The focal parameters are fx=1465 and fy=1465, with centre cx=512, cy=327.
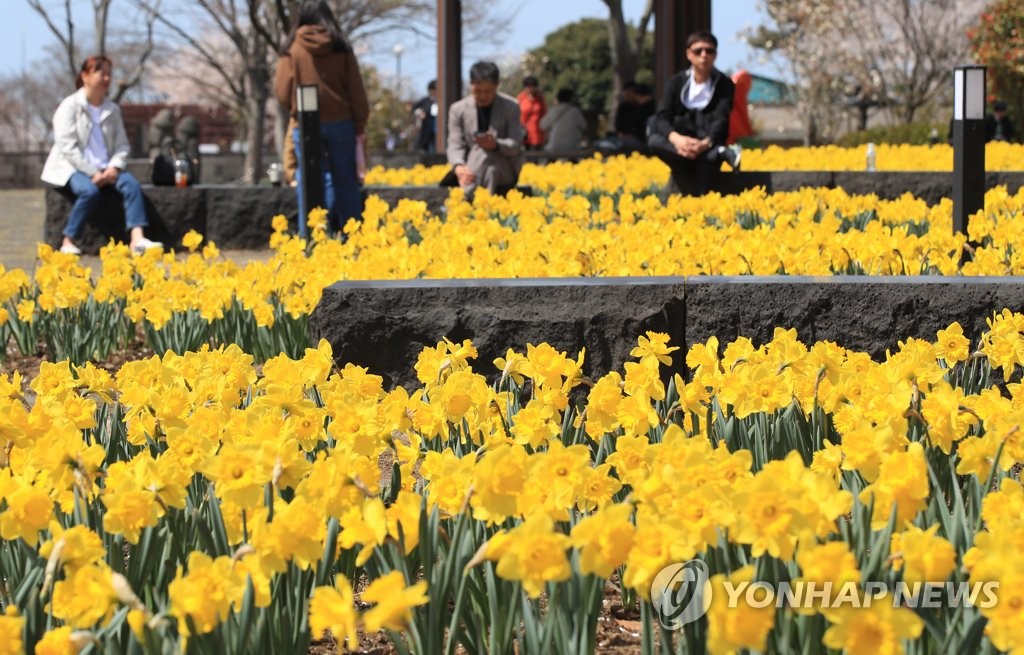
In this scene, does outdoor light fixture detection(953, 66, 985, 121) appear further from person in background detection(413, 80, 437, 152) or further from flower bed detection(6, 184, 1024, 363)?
person in background detection(413, 80, 437, 152)

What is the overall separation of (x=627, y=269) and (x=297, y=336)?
134 centimetres

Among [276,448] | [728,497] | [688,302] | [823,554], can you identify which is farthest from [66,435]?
[688,302]

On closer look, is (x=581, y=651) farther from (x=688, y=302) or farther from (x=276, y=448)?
(x=688, y=302)

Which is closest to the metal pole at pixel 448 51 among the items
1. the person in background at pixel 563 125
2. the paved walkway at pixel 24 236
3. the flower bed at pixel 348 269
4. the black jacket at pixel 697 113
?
the person in background at pixel 563 125

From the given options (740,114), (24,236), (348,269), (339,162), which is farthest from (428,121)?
(348,269)

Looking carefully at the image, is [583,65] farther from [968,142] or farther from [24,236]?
[968,142]

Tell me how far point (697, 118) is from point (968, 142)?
3.85 meters

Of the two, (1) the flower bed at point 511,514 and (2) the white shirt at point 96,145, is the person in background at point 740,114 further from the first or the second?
(1) the flower bed at point 511,514

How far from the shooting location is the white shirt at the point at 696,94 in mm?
10359

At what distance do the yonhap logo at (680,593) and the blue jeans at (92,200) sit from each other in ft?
29.7

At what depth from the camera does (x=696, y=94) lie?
34.2 feet

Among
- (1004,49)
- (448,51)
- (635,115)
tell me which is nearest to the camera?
(448,51)

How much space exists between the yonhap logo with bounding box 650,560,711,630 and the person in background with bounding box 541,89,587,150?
19.6 meters

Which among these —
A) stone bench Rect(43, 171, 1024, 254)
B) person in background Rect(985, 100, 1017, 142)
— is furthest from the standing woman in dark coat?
person in background Rect(985, 100, 1017, 142)
